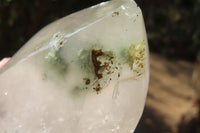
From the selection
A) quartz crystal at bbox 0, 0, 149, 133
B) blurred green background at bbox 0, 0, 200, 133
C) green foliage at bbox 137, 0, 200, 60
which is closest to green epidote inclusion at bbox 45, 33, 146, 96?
quartz crystal at bbox 0, 0, 149, 133

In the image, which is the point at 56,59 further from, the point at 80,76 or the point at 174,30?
the point at 174,30

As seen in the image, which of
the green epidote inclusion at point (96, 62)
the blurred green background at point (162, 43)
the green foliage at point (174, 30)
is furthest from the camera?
the green foliage at point (174, 30)

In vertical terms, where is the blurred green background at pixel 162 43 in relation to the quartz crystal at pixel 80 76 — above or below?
below

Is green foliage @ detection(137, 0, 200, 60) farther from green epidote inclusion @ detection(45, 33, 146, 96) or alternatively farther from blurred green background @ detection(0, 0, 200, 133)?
green epidote inclusion @ detection(45, 33, 146, 96)

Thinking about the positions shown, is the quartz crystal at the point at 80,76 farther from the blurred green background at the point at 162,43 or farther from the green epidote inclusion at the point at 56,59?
the blurred green background at the point at 162,43

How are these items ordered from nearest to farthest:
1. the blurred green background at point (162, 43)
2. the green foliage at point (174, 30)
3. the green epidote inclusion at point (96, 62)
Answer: the green epidote inclusion at point (96, 62) < the blurred green background at point (162, 43) < the green foliage at point (174, 30)

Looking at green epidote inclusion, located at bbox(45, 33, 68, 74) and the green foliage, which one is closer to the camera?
green epidote inclusion, located at bbox(45, 33, 68, 74)

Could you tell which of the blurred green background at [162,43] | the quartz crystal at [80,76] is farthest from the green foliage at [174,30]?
the quartz crystal at [80,76]
